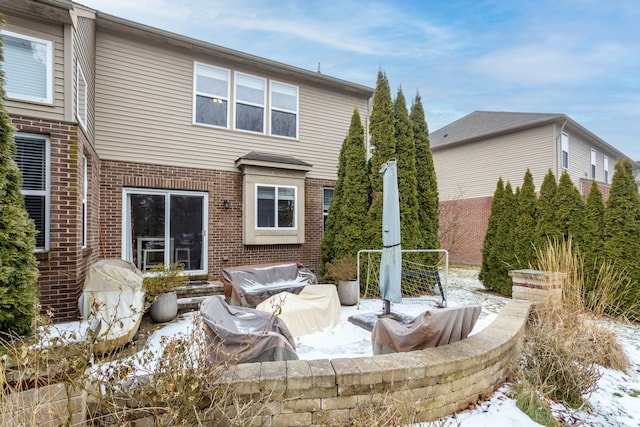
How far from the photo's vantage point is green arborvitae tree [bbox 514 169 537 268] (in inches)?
307

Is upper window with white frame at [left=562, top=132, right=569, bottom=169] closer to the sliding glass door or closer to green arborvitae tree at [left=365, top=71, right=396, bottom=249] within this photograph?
green arborvitae tree at [left=365, top=71, right=396, bottom=249]

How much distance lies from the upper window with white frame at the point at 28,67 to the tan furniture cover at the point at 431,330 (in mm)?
5725

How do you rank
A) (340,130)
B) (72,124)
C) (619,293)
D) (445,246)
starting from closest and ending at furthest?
(72,124) < (619,293) < (340,130) < (445,246)

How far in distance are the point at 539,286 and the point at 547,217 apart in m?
3.41

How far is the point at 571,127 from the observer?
14070 millimetres

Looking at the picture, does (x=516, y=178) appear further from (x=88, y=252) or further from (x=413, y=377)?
(x=88, y=252)

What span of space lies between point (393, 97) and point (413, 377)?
7.56 m

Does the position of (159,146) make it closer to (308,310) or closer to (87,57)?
(87,57)

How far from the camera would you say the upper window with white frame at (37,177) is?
14.9 ft

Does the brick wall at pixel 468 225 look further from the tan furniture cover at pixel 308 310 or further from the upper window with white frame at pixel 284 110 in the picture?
the tan furniture cover at pixel 308 310

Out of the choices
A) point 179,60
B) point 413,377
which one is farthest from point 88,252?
point 413,377

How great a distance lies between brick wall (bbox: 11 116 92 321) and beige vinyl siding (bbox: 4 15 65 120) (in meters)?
0.12

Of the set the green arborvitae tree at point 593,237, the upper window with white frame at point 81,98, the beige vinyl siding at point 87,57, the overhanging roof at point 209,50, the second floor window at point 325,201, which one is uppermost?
the overhanging roof at point 209,50

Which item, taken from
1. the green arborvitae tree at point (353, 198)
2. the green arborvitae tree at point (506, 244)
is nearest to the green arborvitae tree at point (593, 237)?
the green arborvitae tree at point (506, 244)
